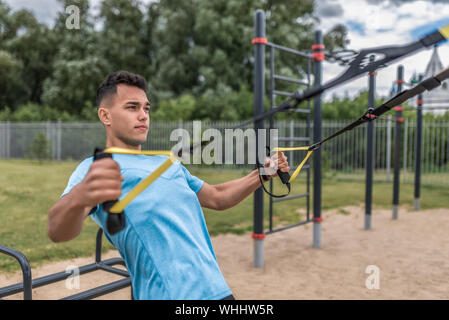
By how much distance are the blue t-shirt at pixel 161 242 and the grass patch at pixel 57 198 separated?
3458 millimetres

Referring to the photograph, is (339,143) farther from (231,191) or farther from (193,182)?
(193,182)

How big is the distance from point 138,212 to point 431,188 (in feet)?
38.5

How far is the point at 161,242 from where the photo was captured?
1273mm

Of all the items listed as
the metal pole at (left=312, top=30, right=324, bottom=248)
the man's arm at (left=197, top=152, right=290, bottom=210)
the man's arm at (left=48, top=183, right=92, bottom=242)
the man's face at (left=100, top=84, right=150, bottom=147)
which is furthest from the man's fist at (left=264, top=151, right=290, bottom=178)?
the metal pole at (left=312, top=30, right=324, bottom=248)

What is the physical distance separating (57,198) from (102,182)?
7.97m

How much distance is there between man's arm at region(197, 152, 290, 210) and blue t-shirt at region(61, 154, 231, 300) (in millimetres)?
372

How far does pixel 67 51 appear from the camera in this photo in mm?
23703

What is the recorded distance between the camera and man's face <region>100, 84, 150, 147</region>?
1369mm

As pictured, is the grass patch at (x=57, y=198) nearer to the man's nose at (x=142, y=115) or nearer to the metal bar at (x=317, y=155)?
the metal bar at (x=317, y=155)

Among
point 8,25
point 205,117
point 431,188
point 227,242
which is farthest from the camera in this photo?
point 8,25

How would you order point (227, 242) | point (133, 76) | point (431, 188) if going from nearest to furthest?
point (133, 76)
point (227, 242)
point (431, 188)

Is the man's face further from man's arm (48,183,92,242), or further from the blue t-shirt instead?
man's arm (48,183,92,242)
